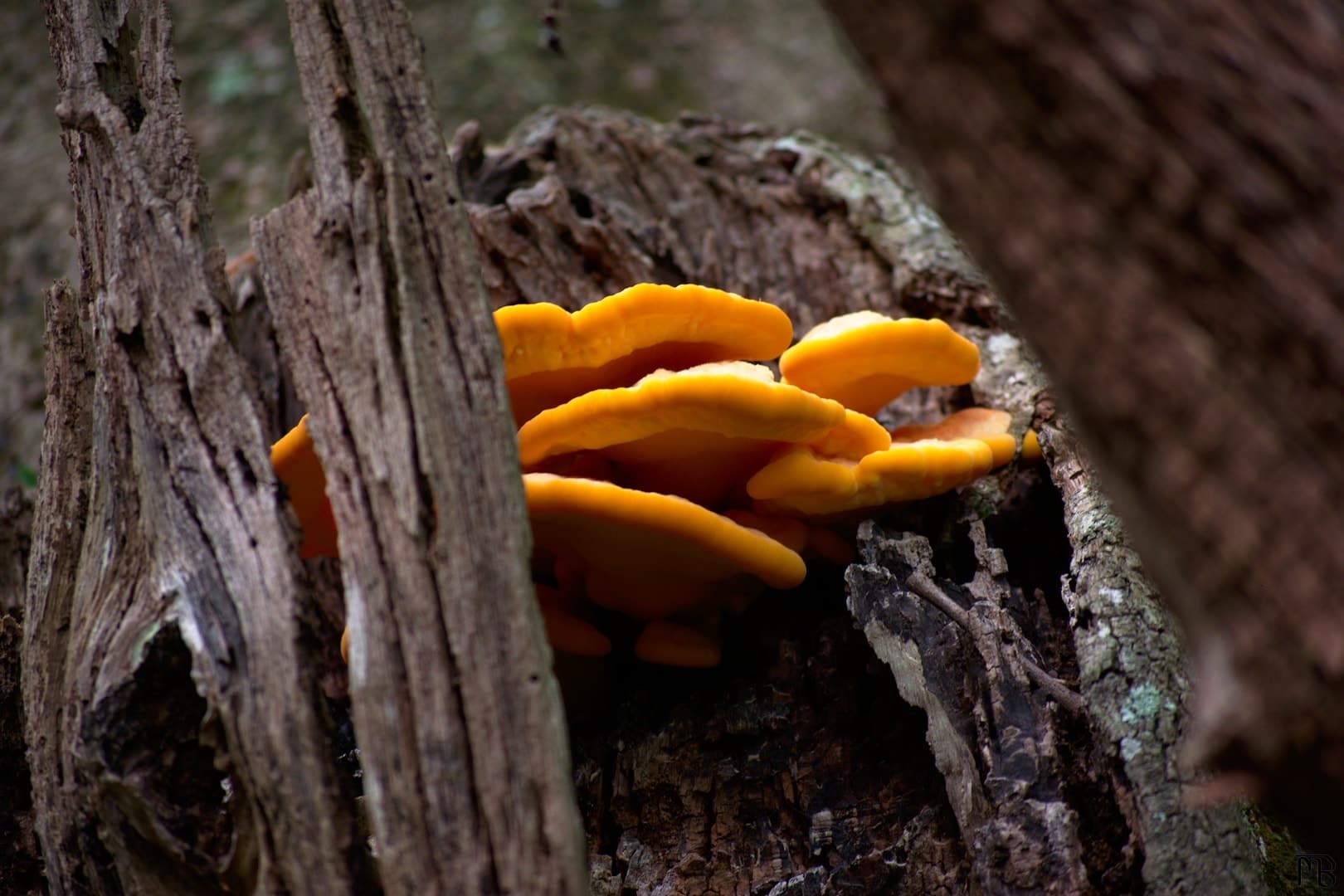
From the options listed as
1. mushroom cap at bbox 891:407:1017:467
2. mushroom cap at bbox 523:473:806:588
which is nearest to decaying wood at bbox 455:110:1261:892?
mushroom cap at bbox 891:407:1017:467

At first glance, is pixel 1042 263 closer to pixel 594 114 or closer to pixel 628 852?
pixel 628 852

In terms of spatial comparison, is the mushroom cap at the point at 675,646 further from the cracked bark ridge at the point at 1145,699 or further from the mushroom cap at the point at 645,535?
the cracked bark ridge at the point at 1145,699

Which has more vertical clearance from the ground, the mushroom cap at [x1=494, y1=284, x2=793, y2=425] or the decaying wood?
the mushroom cap at [x1=494, y1=284, x2=793, y2=425]

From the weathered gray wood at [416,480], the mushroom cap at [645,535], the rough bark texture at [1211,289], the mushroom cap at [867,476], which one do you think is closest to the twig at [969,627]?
the mushroom cap at [867,476]

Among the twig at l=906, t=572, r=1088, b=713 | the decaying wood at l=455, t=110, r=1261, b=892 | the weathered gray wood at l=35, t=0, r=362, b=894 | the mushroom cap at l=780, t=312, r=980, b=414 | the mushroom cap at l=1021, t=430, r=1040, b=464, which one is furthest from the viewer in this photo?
the mushroom cap at l=1021, t=430, r=1040, b=464

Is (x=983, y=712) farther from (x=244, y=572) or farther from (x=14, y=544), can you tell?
(x=14, y=544)

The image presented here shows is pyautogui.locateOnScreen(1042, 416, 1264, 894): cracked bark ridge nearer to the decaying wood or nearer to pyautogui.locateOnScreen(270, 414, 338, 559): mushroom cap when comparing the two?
the decaying wood
